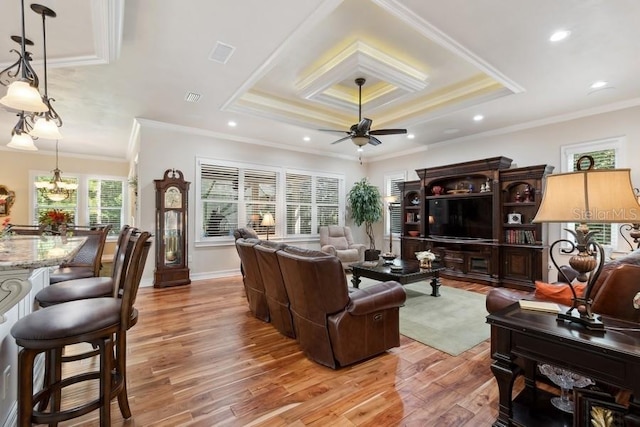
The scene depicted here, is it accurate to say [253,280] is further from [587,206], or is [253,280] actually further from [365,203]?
[365,203]

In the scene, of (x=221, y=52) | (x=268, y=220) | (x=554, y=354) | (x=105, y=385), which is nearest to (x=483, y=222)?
(x=268, y=220)

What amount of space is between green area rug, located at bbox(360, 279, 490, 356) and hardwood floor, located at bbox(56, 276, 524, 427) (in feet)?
0.49

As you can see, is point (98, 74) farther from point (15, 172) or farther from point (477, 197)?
point (477, 197)

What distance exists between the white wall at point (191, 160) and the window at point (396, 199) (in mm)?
2853

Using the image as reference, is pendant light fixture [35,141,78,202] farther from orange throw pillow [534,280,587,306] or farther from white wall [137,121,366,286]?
orange throw pillow [534,280,587,306]

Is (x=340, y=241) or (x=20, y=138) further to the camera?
(x=340, y=241)

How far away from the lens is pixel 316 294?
2418 mm

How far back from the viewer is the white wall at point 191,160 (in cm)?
526

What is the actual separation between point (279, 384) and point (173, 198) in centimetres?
428

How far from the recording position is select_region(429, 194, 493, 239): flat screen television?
578 cm

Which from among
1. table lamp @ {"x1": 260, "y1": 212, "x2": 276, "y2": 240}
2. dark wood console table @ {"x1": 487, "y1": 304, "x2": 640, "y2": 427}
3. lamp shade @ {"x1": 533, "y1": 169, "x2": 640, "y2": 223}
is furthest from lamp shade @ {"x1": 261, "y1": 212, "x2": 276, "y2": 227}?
lamp shade @ {"x1": 533, "y1": 169, "x2": 640, "y2": 223}

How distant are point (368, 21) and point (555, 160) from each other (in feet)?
14.1

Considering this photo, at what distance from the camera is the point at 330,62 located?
3883mm

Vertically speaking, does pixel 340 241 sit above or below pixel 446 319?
above
